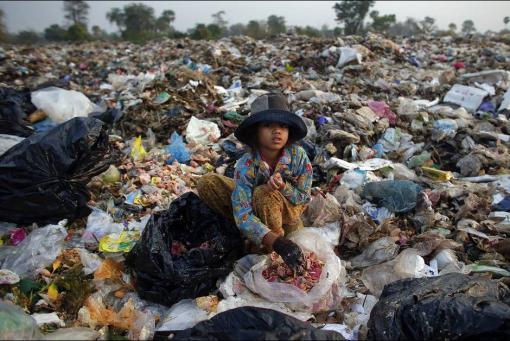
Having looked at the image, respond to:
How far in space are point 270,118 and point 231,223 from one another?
0.72 m

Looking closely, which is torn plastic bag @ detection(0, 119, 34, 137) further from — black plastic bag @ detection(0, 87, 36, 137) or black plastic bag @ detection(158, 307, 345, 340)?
black plastic bag @ detection(158, 307, 345, 340)

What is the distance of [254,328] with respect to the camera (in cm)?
135

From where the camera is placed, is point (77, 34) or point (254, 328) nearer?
point (254, 328)

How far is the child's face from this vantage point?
1.92 meters

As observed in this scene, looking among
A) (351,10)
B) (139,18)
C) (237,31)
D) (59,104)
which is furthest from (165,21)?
(59,104)

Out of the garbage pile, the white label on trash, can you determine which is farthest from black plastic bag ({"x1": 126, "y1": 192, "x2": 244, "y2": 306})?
the white label on trash

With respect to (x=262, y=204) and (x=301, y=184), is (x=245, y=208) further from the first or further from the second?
(x=301, y=184)

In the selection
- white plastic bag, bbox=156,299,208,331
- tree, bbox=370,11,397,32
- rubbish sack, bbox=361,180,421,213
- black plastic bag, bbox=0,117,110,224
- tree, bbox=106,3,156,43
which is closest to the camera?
white plastic bag, bbox=156,299,208,331

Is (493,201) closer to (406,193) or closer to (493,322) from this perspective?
(406,193)

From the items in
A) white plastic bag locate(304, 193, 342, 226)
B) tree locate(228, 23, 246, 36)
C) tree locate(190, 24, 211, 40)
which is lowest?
white plastic bag locate(304, 193, 342, 226)

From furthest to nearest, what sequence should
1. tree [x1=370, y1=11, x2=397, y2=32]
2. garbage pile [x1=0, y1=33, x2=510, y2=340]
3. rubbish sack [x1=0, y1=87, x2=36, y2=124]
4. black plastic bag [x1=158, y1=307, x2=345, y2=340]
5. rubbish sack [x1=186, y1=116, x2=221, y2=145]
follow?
tree [x1=370, y1=11, x2=397, y2=32] < rubbish sack [x1=186, y1=116, x2=221, y2=145] < rubbish sack [x1=0, y1=87, x2=36, y2=124] < garbage pile [x1=0, y1=33, x2=510, y2=340] < black plastic bag [x1=158, y1=307, x2=345, y2=340]

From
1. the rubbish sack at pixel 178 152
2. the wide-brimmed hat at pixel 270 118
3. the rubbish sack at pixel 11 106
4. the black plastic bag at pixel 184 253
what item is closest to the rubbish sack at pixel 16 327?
the black plastic bag at pixel 184 253

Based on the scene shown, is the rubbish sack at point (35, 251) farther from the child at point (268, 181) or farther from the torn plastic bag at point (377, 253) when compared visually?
the torn plastic bag at point (377, 253)

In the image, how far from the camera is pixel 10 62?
24.8ft
